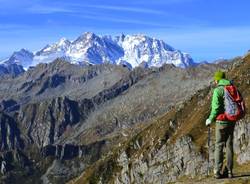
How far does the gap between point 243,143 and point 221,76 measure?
541ft

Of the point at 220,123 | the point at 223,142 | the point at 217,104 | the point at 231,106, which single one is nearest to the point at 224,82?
the point at 217,104

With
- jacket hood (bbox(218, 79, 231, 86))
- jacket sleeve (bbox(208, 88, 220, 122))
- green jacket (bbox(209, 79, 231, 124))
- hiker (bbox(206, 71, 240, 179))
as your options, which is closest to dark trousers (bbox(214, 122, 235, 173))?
hiker (bbox(206, 71, 240, 179))

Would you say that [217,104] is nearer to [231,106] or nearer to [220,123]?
[231,106]

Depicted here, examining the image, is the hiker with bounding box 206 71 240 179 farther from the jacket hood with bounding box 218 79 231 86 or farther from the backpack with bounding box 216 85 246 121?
the backpack with bounding box 216 85 246 121

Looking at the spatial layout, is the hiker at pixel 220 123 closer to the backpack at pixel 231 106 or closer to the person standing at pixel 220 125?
the person standing at pixel 220 125

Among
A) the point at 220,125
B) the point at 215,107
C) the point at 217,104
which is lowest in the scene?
the point at 220,125

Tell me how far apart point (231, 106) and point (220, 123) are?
3.94 ft

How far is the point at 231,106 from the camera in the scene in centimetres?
3164

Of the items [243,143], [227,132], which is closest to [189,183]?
[227,132]

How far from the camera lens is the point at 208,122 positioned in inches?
1261

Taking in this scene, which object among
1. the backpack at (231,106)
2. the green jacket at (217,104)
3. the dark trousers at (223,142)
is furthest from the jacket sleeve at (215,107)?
the dark trousers at (223,142)

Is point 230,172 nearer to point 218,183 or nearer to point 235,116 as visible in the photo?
point 218,183

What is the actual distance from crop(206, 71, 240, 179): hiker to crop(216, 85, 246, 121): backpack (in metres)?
0.12

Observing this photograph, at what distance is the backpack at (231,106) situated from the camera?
3161 centimetres
